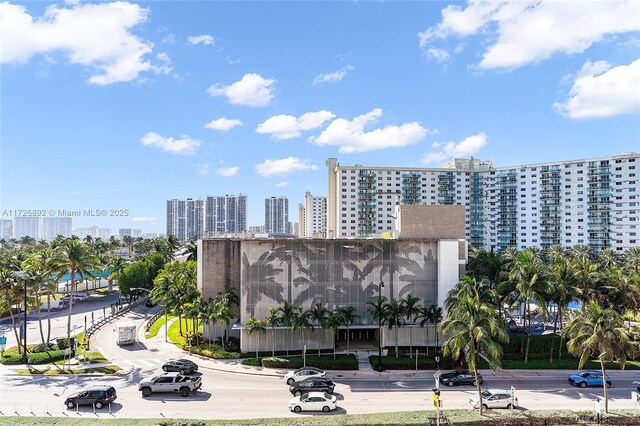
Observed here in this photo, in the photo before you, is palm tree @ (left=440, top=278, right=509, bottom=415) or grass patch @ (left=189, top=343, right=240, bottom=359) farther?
grass patch @ (left=189, top=343, right=240, bottom=359)

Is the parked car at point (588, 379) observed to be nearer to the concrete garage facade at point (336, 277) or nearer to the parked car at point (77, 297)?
the concrete garage facade at point (336, 277)

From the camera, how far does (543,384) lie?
3816cm

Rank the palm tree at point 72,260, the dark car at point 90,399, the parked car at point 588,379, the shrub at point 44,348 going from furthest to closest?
the palm tree at point 72,260, the shrub at point 44,348, the parked car at point 588,379, the dark car at point 90,399

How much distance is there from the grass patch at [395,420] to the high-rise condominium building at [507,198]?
313 feet

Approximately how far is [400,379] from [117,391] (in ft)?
83.7

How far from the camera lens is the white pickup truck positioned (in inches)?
2041

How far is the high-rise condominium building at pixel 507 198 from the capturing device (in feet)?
403

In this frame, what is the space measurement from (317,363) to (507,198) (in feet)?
375

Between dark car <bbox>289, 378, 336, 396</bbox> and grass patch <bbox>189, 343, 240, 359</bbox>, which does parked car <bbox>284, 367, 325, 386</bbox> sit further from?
grass patch <bbox>189, 343, 240, 359</bbox>

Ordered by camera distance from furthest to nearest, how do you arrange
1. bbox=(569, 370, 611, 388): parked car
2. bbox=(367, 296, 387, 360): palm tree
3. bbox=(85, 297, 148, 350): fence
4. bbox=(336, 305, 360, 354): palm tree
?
bbox=(85, 297, 148, 350): fence < bbox=(336, 305, 360, 354): palm tree < bbox=(367, 296, 387, 360): palm tree < bbox=(569, 370, 611, 388): parked car

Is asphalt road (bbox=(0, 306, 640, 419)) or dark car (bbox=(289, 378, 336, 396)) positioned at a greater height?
dark car (bbox=(289, 378, 336, 396))

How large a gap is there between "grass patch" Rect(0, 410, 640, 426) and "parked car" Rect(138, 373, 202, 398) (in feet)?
19.3

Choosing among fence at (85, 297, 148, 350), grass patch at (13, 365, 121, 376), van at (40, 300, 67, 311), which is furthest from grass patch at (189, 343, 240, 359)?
van at (40, 300, 67, 311)

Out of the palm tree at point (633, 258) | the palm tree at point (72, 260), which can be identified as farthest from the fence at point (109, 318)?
the palm tree at point (633, 258)
